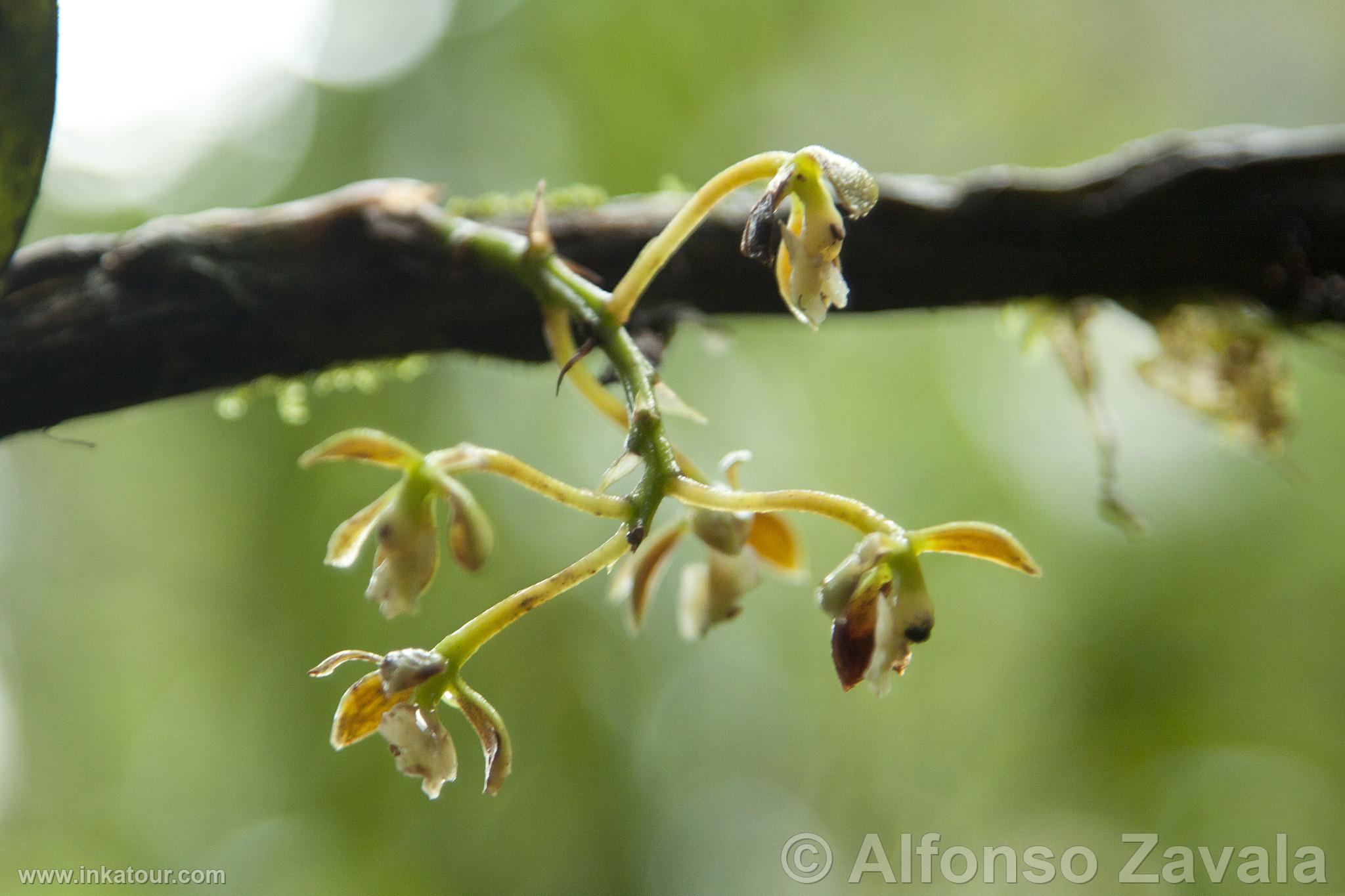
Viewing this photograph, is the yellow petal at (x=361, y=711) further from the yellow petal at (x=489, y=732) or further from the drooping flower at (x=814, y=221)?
the drooping flower at (x=814, y=221)

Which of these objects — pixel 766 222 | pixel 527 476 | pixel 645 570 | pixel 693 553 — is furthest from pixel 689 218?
pixel 693 553

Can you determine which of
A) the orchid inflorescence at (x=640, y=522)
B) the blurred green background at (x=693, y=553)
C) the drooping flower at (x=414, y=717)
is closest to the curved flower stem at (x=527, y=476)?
the orchid inflorescence at (x=640, y=522)

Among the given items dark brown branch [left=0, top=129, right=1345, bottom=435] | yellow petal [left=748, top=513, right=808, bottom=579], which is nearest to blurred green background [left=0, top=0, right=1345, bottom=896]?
dark brown branch [left=0, top=129, right=1345, bottom=435]

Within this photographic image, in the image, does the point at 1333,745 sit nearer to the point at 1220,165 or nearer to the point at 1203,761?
the point at 1203,761

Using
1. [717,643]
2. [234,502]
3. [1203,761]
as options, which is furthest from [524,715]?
[1203,761]

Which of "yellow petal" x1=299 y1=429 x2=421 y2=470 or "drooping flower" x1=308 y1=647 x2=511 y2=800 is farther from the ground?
"yellow petal" x1=299 y1=429 x2=421 y2=470

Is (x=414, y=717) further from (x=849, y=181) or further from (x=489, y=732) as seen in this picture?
(x=849, y=181)

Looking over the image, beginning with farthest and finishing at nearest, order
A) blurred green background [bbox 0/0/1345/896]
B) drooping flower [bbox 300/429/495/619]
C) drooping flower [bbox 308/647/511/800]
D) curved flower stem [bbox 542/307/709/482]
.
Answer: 1. blurred green background [bbox 0/0/1345/896]
2. curved flower stem [bbox 542/307/709/482]
3. drooping flower [bbox 300/429/495/619]
4. drooping flower [bbox 308/647/511/800]

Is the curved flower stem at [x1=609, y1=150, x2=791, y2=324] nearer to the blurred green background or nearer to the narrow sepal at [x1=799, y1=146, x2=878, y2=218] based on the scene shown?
the narrow sepal at [x1=799, y1=146, x2=878, y2=218]
